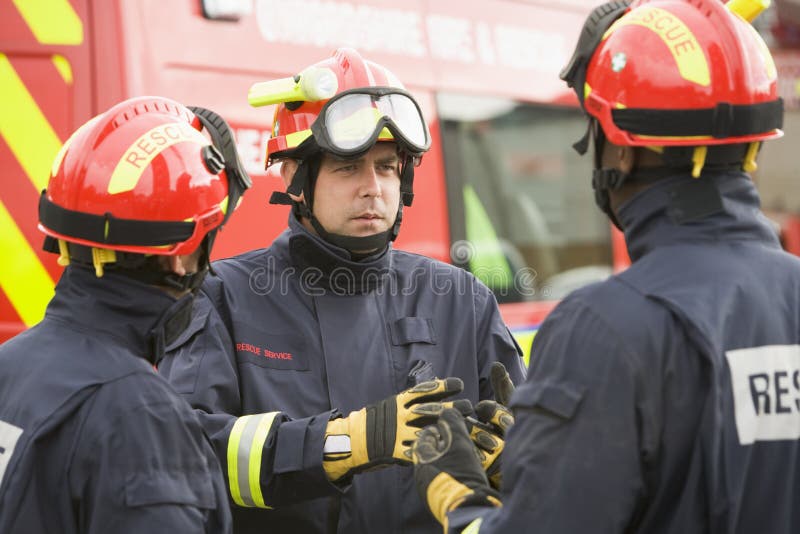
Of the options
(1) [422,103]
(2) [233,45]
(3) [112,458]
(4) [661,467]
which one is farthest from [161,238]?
(1) [422,103]

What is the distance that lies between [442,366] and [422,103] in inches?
85.8

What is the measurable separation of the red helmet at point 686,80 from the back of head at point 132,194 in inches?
30.8

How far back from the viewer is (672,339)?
5.89ft

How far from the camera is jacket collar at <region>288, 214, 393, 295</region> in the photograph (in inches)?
115

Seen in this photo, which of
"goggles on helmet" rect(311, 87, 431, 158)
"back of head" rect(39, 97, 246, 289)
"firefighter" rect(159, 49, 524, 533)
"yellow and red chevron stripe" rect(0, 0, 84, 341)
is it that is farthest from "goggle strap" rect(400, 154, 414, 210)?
"yellow and red chevron stripe" rect(0, 0, 84, 341)

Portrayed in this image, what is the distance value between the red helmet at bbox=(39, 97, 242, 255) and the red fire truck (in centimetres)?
170

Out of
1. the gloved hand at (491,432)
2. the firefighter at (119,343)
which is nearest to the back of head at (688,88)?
the gloved hand at (491,432)

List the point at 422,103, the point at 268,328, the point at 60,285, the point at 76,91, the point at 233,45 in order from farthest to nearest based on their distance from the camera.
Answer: the point at 422,103 < the point at 233,45 < the point at 76,91 < the point at 268,328 < the point at 60,285

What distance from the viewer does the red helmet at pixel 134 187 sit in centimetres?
202

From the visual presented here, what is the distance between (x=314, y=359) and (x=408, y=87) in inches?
86.5

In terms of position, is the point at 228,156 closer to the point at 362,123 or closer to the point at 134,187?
the point at 134,187

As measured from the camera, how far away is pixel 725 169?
1963 millimetres

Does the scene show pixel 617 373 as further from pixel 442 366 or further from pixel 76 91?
pixel 76 91

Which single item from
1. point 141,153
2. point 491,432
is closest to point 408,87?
point 491,432
